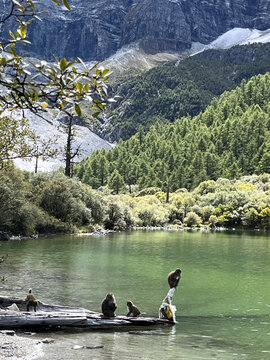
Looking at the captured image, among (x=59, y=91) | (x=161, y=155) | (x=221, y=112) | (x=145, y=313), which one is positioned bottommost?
(x=145, y=313)

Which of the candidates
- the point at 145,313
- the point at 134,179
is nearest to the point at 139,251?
the point at 145,313

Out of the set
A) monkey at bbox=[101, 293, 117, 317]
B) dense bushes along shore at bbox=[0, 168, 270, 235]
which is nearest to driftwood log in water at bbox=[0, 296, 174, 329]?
monkey at bbox=[101, 293, 117, 317]

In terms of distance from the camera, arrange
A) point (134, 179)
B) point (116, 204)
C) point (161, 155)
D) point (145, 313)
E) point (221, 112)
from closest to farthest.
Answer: point (145, 313)
point (116, 204)
point (134, 179)
point (161, 155)
point (221, 112)

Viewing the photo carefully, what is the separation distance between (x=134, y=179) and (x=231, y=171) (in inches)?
1312

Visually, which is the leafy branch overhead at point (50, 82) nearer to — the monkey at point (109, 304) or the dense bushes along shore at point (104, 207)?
the monkey at point (109, 304)

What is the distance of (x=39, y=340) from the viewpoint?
11.6 meters

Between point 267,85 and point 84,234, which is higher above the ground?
point 267,85

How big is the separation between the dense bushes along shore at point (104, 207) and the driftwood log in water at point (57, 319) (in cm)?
836

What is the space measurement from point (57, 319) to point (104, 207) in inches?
1980

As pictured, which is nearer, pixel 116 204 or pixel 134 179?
pixel 116 204

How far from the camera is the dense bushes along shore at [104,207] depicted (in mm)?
46062

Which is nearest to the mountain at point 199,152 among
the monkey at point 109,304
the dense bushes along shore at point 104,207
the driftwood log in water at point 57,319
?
the dense bushes along shore at point 104,207

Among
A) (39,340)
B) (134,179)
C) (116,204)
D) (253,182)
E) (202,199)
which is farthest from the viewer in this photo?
(134,179)

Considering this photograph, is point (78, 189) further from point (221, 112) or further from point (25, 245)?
point (221, 112)
